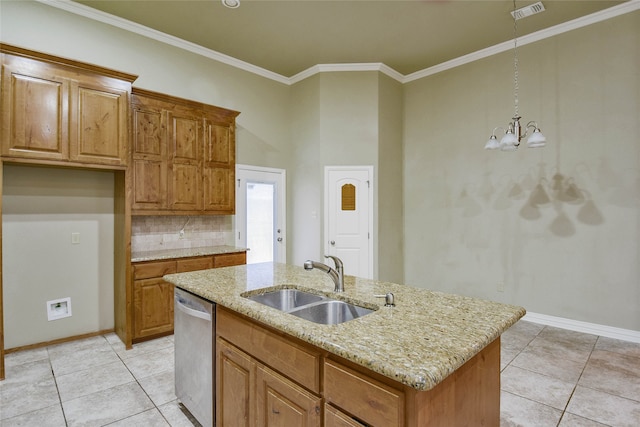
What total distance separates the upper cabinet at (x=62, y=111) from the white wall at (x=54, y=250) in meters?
0.51

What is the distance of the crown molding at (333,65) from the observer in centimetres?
348

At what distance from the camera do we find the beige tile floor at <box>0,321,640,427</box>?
7.33 ft

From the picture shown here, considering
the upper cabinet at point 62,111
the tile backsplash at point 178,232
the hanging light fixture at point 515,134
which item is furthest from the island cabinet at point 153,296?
the hanging light fixture at point 515,134

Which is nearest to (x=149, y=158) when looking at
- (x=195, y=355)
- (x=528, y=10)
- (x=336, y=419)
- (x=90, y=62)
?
(x=90, y=62)

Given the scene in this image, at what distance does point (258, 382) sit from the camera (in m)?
1.60

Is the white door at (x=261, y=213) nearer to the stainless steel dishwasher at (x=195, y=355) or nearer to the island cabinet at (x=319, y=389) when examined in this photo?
the stainless steel dishwasher at (x=195, y=355)

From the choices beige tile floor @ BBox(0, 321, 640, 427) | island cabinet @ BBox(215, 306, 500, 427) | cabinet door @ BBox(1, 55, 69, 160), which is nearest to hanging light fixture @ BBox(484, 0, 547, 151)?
beige tile floor @ BBox(0, 321, 640, 427)

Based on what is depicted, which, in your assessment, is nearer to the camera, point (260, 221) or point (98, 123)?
point (98, 123)

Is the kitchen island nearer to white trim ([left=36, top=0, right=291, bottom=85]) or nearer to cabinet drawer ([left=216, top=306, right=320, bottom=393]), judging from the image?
cabinet drawer ([left=216, top=306, right=320, bottom=393])

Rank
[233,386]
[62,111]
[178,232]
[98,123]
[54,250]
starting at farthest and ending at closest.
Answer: [178,232] → [54,250] → [98,123] → [62,111] → [233,386]

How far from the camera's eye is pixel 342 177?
487cm

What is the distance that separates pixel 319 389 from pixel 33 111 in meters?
3.25

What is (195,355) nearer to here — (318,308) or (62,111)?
(318,308)

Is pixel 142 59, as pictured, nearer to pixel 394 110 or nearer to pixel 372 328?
pixel 394 110
